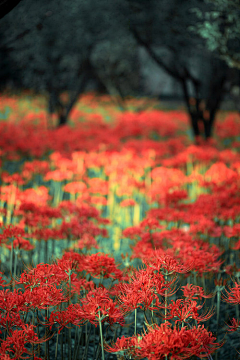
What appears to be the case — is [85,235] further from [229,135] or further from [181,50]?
[229,135]

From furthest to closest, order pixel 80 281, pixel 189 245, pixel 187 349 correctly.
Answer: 1. pixel 189 245
2. pixel 80 281
3. pixel 187 349

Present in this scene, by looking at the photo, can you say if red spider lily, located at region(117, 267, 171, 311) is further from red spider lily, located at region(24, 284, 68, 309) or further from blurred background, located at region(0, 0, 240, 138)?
blurred background, located at region(0, 0, 240, 138)

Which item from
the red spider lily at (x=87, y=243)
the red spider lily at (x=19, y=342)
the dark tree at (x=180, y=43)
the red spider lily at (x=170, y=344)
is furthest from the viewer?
the dark tree at (x=180, y=43)

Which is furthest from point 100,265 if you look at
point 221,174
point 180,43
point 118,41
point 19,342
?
point 118,41

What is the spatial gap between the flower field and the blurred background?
1.38 meters

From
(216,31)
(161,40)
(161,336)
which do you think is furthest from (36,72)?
(161,336)

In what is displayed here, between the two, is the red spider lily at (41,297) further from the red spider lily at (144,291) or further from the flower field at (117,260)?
the red spider lily at (144,291)

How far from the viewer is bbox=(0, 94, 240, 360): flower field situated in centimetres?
200

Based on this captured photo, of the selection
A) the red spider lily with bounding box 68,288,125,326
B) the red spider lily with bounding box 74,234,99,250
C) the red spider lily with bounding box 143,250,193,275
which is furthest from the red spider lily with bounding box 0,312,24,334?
the red spider lily with bounding box 74,234,99,250

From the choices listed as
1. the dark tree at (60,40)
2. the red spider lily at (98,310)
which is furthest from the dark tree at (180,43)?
the red spider lily at (98,310)

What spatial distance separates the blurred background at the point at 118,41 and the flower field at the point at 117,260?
1.38 m

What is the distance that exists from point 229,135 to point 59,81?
507 cm

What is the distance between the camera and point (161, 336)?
173 centimetres

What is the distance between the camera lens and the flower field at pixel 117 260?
Result: 2000mm
